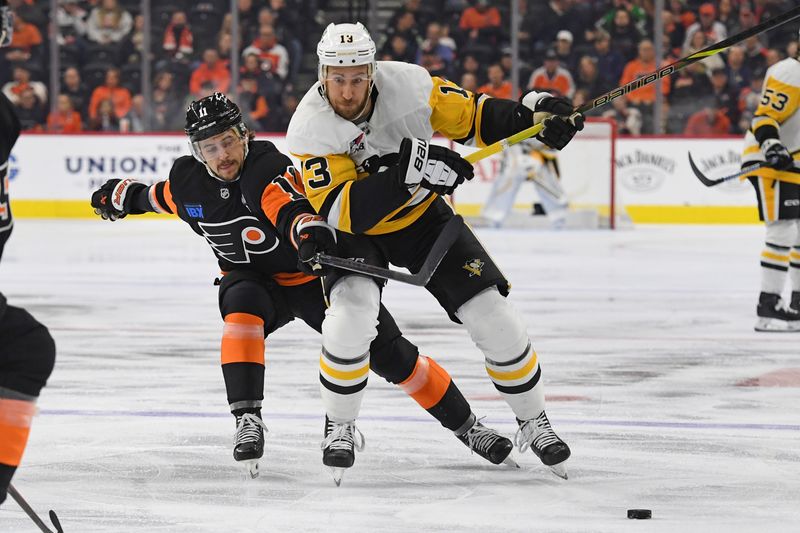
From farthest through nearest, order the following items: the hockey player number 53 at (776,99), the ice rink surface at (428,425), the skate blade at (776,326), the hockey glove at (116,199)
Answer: the hockey player number 53 at (776,99) → the skate blade at (776,326) → the hockey glove at (116,199) → the ice rink surface at (428,425)

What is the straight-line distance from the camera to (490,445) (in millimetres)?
3109

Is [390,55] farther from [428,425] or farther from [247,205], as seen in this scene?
[247,205]

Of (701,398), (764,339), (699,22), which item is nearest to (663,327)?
(764,339)

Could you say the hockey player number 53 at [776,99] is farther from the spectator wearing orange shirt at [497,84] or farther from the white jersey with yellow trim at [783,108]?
the spectator wearing orange shirt at [497,84]

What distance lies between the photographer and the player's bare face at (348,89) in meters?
2.98

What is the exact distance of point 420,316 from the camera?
5.82 meters

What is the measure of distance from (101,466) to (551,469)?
1015 mm

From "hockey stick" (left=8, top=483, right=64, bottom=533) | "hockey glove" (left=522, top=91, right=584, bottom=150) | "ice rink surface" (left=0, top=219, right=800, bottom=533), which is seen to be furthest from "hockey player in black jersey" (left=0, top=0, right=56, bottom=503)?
"hockey glove" (left=522, top=91, right=584, bottom=150)

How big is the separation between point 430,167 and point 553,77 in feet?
28.3

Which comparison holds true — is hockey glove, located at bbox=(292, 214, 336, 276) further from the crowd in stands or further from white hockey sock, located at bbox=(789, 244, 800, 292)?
the crowd in stands

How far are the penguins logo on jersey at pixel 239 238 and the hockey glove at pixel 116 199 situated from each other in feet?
0.85

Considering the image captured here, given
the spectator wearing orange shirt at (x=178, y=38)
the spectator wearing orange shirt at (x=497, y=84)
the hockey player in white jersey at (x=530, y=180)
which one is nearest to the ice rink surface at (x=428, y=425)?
the hockey player in white jersey at (x=530, y=180)

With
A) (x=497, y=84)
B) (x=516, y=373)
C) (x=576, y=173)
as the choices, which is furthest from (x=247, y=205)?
(x=497, y=84)

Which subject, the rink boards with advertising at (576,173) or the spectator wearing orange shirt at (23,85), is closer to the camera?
the rink boards with advertising at (576,173)
